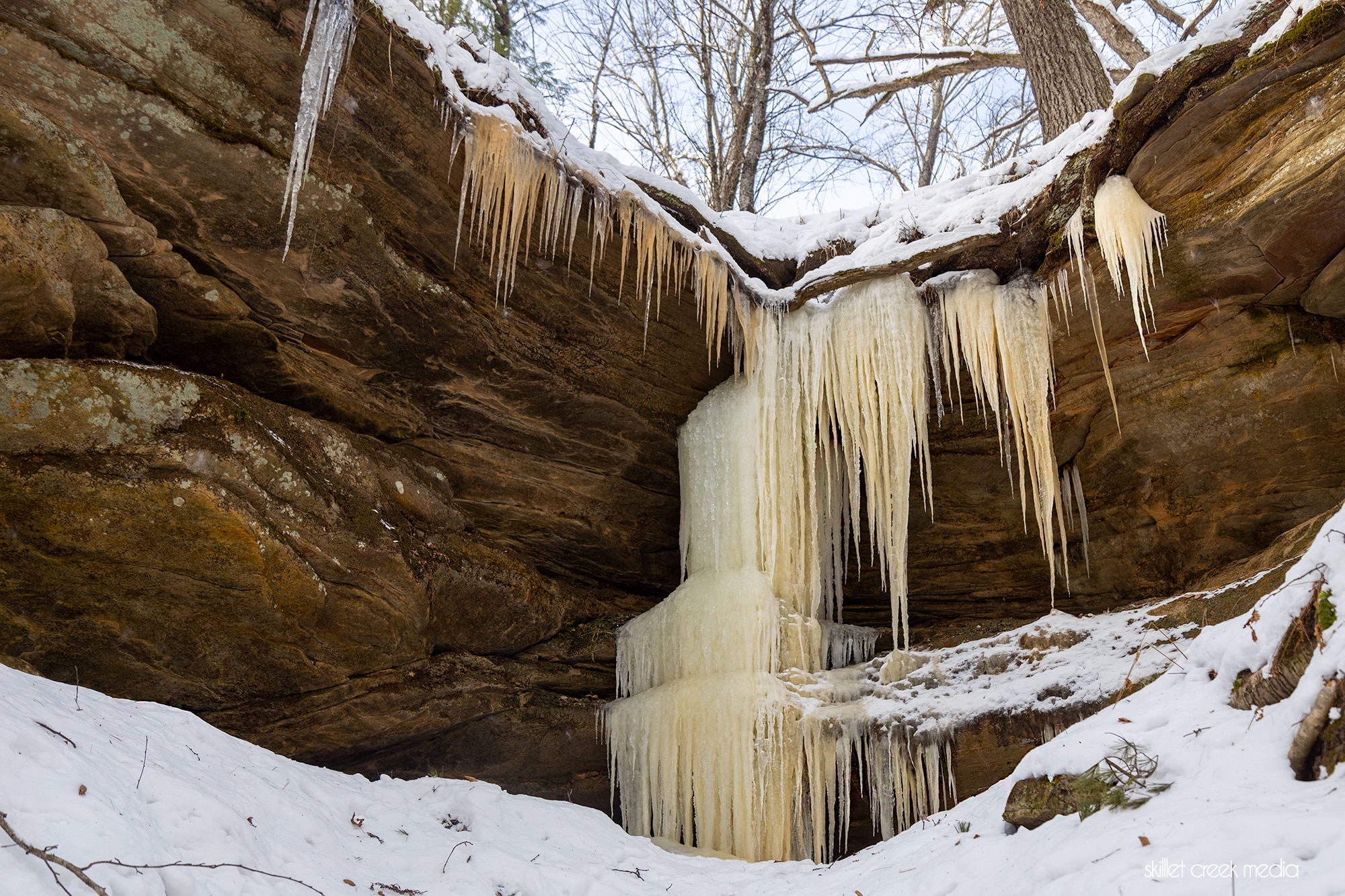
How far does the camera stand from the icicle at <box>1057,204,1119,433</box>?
654 centimetres

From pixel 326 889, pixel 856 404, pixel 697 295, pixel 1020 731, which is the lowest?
pixel 326 889

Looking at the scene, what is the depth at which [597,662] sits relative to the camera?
8258mm

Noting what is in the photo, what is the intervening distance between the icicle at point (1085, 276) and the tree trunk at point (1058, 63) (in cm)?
216

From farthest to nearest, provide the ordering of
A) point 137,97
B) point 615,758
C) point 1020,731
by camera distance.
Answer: point 615,758 < point 1020,731 < point 137,97

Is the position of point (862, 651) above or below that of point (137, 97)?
below

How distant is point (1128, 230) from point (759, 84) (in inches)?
332

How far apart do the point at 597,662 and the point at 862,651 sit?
2387 millimetres

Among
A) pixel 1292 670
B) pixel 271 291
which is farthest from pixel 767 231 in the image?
pixel 1292 670

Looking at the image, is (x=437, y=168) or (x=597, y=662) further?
(x=597, y=662)

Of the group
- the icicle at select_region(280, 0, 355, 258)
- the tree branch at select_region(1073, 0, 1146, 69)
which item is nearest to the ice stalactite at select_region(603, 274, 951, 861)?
the icicle at select_region(280, 0, 355, 258)

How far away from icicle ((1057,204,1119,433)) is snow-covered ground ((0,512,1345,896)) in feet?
11.1

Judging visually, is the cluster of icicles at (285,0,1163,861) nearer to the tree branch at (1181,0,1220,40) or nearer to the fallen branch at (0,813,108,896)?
the fallen branch at (0,813,108,896)

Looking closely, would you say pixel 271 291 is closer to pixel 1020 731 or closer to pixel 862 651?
pixel 862 651

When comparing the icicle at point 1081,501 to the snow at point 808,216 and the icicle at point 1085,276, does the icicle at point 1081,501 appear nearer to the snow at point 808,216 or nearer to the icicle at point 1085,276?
the icicle at point 1085,276
